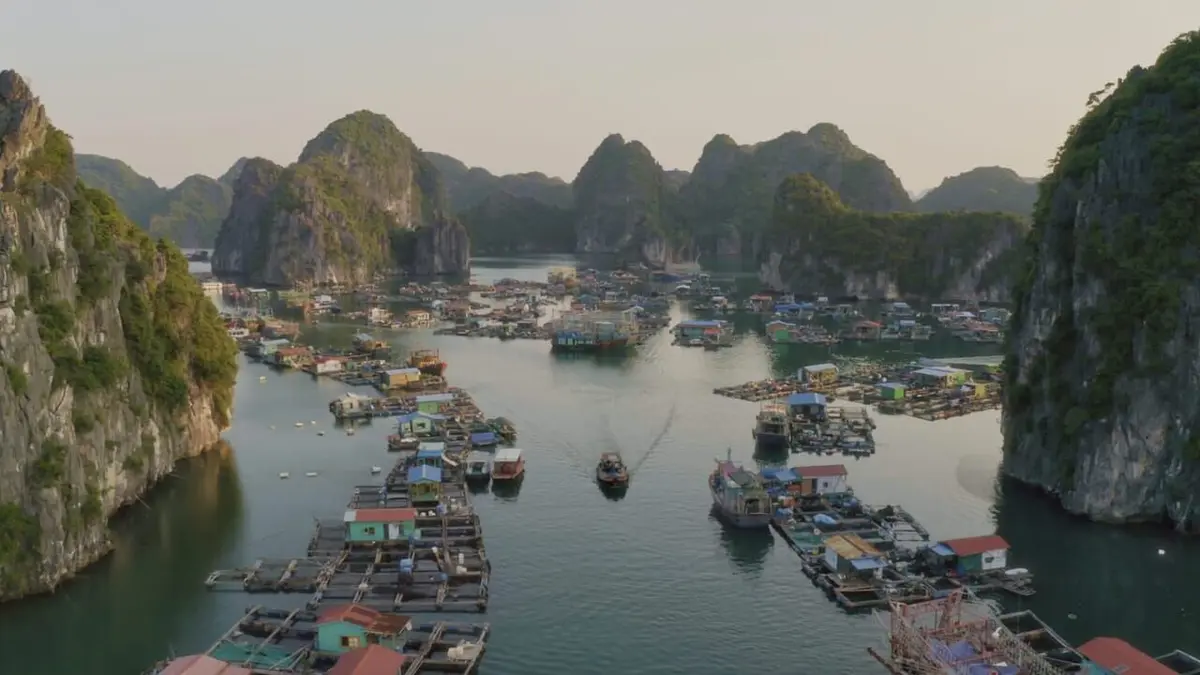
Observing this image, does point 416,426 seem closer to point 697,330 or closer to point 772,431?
point 772,431

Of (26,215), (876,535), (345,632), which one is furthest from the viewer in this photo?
(876,535)

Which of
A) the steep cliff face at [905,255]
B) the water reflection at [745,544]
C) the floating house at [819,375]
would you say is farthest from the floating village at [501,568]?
the steep cliff face at [905,255]

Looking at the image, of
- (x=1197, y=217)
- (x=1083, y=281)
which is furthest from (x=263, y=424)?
(x=1197, y=217)

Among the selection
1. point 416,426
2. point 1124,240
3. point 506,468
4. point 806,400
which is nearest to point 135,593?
point 506,468

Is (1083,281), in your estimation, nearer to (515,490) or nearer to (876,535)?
(876,535)

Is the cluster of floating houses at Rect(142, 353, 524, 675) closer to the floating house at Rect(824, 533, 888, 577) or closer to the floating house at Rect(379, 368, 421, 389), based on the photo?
the floating house at Rect(824, 533, 888, 577)

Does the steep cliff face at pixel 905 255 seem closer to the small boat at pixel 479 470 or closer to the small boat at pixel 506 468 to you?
the small boat at pixel 506 468

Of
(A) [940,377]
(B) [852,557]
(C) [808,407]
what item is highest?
(A) [940,377]
